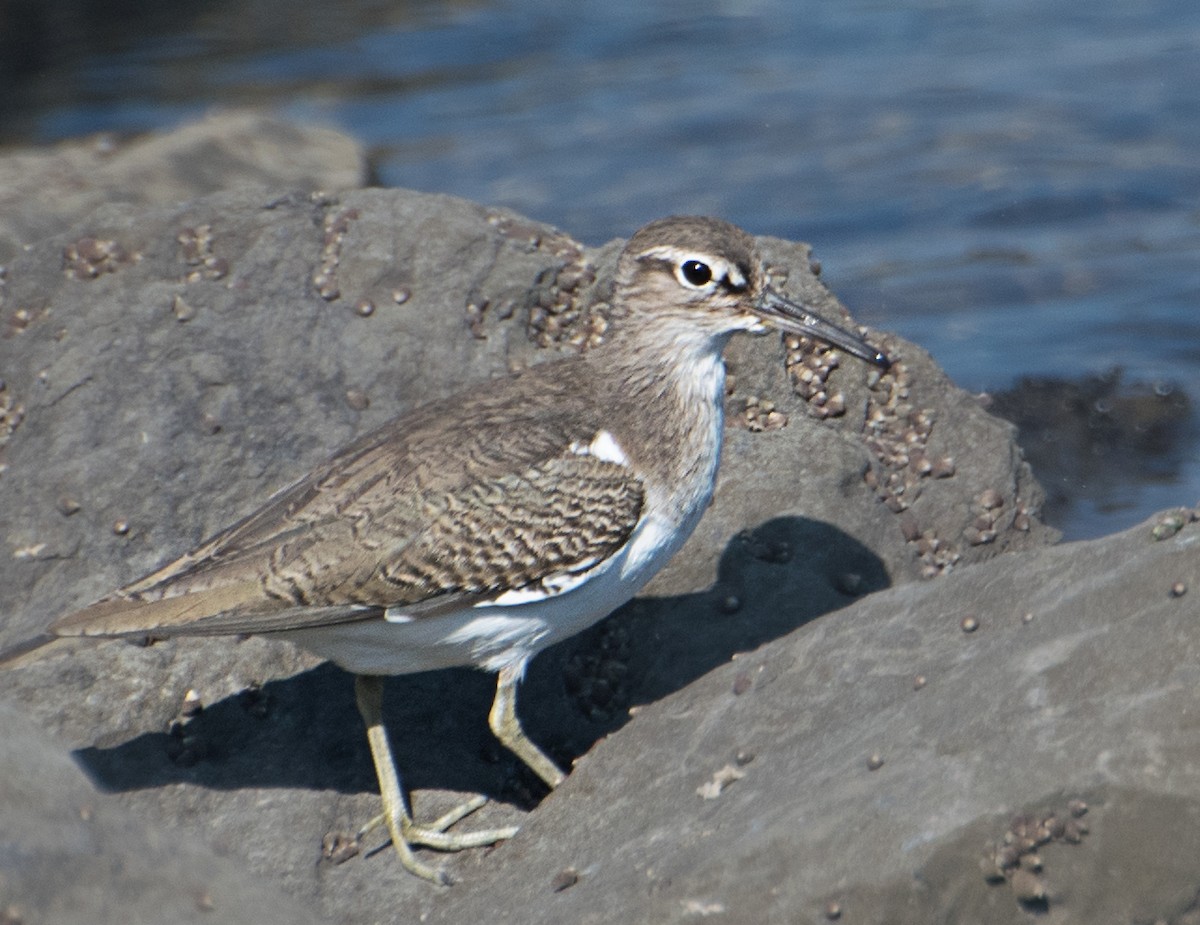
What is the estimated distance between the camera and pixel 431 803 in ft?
20.5

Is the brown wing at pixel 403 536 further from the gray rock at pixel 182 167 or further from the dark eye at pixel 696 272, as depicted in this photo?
the gray rock at pixel 182 167

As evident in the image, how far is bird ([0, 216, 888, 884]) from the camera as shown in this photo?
562cm

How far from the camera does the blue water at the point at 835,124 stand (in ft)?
40.4

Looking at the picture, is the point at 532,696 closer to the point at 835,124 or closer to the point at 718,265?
the point at 718,265

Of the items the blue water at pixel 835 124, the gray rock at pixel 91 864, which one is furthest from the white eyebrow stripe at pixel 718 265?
the blue water at pixel 835 124

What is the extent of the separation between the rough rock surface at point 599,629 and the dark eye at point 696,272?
110 centimetres

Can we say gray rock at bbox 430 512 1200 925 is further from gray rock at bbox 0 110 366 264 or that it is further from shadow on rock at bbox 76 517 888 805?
gray rock at bbox 0 110 366 264

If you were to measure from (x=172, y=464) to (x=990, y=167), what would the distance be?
9910 mm

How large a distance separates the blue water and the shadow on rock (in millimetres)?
3862

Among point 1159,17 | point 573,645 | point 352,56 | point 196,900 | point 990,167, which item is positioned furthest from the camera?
point 352,56

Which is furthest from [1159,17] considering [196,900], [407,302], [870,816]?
[196,900]

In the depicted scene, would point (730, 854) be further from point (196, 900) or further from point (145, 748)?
point (145, 748)

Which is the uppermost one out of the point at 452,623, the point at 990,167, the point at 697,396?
the point at 697,396

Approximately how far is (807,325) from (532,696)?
2015 millimetres
